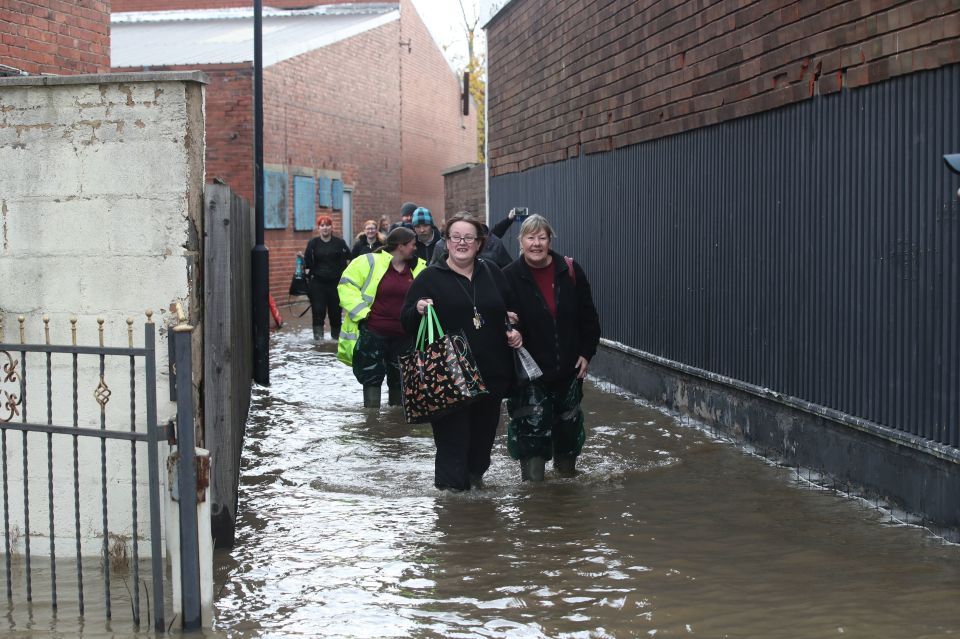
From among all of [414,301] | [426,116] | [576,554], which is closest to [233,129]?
[426,116]

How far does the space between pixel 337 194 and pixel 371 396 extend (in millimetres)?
18015

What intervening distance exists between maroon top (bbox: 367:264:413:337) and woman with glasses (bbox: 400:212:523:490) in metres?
3.17

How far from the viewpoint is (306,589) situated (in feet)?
19.1

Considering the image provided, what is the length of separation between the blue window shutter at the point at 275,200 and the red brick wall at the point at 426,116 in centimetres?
881

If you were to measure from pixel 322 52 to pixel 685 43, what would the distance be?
18394 millimetres

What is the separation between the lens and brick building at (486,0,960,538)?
6.96 metres

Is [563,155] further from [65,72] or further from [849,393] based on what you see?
[849,393]

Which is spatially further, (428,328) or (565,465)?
(565,465)

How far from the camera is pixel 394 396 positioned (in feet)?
38.3

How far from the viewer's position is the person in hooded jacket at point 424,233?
12.1 meters

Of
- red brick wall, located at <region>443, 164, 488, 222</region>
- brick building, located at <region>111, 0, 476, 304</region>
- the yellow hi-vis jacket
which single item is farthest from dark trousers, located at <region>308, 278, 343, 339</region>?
the yellow hi-vis jacket

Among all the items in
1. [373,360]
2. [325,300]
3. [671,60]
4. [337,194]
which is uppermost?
[671,60]

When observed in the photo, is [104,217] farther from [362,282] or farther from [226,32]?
[226,32]

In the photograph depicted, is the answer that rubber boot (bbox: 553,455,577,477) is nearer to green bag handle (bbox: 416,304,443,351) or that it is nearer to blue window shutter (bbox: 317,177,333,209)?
green bag handle (bbox: 416,304,443,351)
